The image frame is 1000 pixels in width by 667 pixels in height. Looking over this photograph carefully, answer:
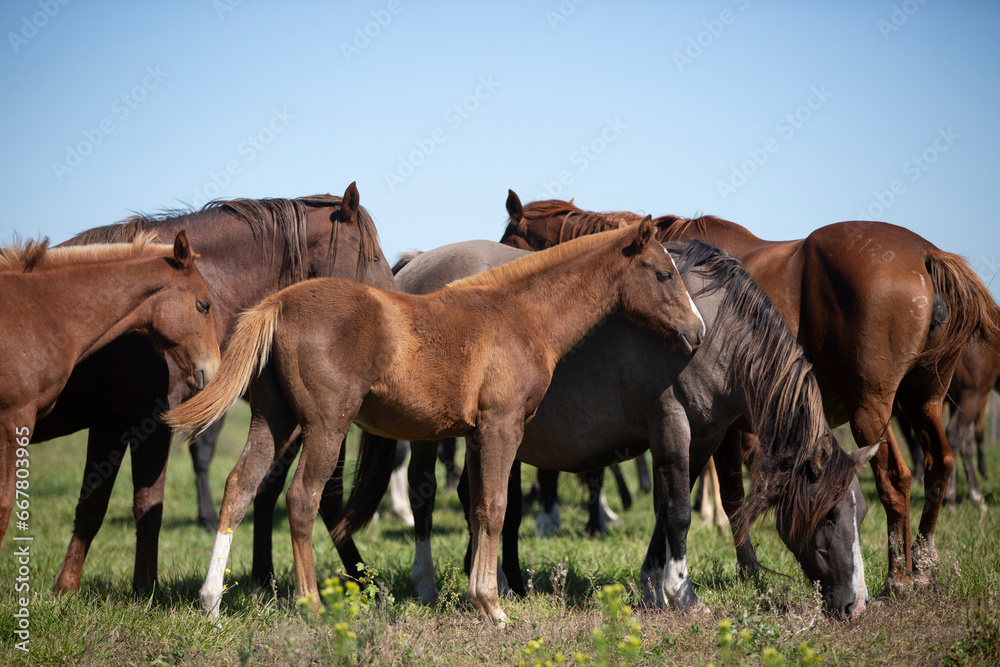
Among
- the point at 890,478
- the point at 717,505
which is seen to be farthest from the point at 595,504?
the point at 890,478

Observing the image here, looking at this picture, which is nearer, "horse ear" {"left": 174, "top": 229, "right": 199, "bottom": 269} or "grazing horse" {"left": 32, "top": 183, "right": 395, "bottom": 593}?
"horse ear" {"left": 174, "top": 229, "right": 199, "bottom": 269}

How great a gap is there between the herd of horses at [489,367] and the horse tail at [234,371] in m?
0.01

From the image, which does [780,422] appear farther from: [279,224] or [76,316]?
[76,316]

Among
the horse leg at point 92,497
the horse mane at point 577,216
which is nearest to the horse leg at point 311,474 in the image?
the horse leg at point 92,497

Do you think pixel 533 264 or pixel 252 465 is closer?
pixel 252 465

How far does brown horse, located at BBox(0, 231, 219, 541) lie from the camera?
3.32m

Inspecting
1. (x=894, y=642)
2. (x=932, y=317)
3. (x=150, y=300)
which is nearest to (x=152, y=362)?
(x=150, y=300)

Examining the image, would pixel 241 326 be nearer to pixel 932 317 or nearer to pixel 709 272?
pixel 709 272

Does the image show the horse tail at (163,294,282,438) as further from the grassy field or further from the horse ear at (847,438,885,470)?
the horse ear at (847,438,885,470)

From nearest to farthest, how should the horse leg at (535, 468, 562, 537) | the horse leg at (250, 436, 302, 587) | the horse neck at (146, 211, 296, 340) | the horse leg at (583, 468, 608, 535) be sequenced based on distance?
the horse neck at (146, 211, 296, 340), the horse leg at (250, 436, 302, 587), the horse leg at (583, 468, 608, 535), the horse leg at (535, 468, 562, 537)

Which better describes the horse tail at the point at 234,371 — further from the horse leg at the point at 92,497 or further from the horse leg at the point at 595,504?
the horse leg at the point at 595,504

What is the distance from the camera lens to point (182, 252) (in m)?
3.82

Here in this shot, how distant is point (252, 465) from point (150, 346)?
1.23 m

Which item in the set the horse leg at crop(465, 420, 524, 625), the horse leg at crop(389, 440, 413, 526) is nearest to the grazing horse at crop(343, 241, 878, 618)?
the horse leg at crop(465, 420, 524, 625)
